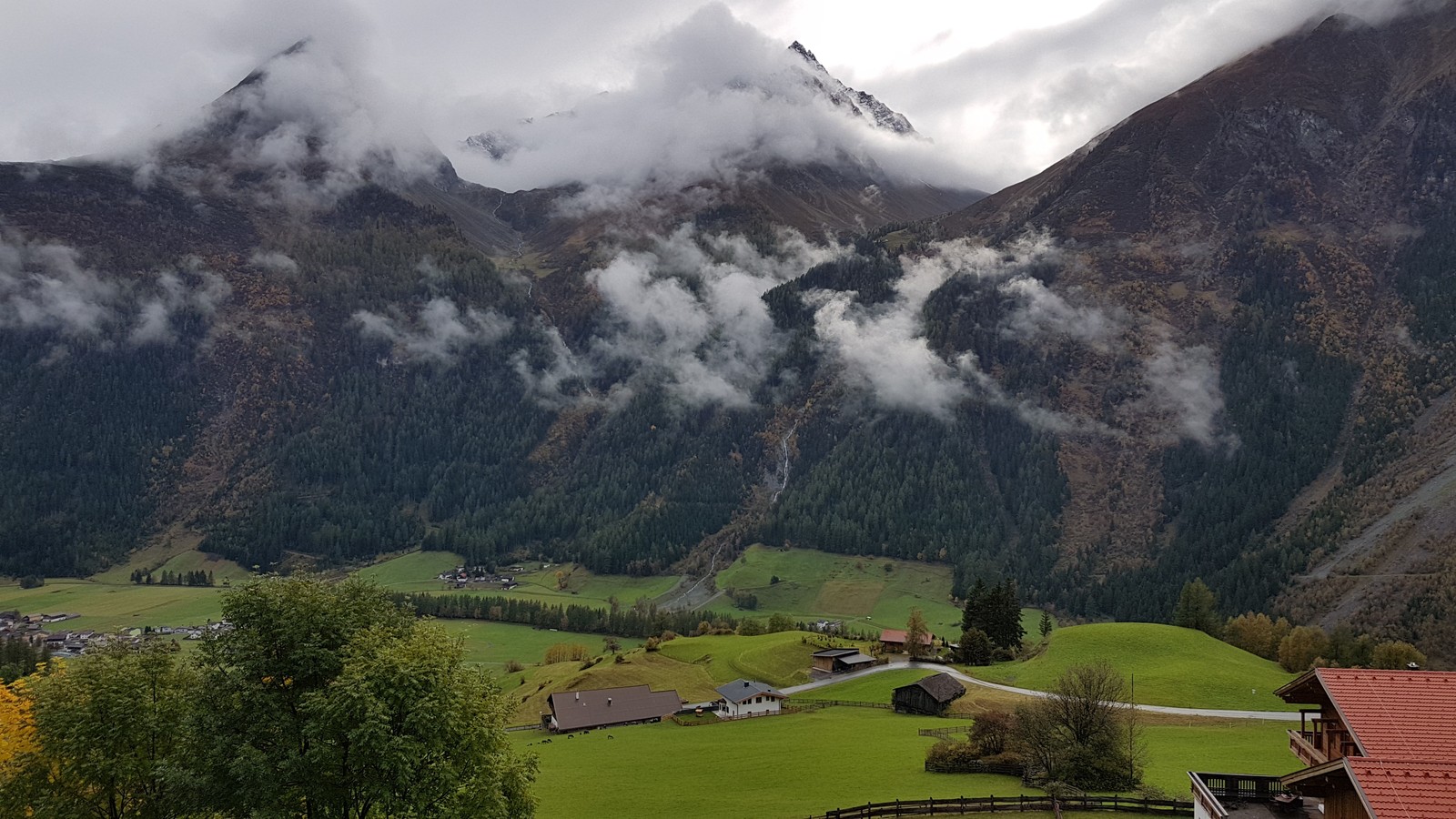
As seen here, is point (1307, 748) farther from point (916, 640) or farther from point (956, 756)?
point (916, 640)

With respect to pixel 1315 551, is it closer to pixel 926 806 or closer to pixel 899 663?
pixel 899 663

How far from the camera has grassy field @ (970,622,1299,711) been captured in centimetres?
9350

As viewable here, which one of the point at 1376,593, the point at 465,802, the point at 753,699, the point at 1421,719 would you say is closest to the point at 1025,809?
the point at 1421,719

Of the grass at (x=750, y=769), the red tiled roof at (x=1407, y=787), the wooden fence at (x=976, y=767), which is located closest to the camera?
the red tiled roof at (x=1407, y=787)

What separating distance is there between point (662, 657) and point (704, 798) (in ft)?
243

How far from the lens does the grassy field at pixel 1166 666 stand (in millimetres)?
93500

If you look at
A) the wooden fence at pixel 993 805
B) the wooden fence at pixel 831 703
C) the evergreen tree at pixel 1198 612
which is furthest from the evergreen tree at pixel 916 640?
the wooden fence at pixel 993 805

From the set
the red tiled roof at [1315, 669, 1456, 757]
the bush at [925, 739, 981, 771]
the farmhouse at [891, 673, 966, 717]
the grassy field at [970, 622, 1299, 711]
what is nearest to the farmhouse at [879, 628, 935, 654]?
the grassy field at [970, 622, 1299, 711]

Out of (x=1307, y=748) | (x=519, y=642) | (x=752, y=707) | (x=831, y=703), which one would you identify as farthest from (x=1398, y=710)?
(x=519, y=642)

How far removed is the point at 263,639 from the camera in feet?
113

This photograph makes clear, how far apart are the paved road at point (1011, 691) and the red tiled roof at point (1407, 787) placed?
4617 centimetres

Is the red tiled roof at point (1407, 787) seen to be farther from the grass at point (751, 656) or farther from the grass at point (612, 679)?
the grass at point (751, 656)

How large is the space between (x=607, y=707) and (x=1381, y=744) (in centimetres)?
8807

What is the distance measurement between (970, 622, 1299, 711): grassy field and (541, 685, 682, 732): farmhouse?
45091 mm
